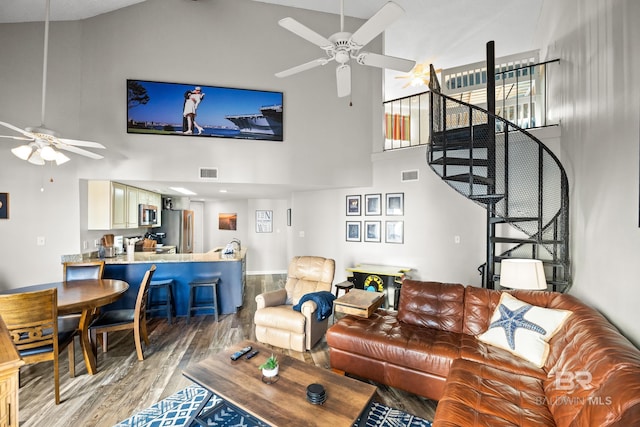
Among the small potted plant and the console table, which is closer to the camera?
the small potted plant

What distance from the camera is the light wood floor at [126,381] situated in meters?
2.13

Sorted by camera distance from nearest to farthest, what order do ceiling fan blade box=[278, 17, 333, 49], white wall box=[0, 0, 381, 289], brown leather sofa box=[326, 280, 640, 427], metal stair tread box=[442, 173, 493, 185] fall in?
brown leather sofa box=[326, 280, 640, 427], ceiling fan blade box=[278, 17, 333, 49], metal stair tread box=[442, 173, 493, 185], white wall box=[0, 0, 381, 289]

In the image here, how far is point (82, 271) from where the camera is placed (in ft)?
10.9

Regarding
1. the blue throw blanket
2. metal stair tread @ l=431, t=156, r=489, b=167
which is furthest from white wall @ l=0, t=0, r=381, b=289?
the blue throw blanket

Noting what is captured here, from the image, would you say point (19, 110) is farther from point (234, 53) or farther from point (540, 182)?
point (540, 182)

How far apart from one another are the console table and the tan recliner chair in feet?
3.64

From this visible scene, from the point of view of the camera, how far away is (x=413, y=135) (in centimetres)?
707

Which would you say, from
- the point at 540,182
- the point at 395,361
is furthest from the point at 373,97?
the point at 395,361

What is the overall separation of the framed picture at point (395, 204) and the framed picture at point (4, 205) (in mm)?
5505

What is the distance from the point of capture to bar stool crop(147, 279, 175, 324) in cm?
399

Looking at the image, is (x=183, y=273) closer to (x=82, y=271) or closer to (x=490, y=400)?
(x=82, y=271)

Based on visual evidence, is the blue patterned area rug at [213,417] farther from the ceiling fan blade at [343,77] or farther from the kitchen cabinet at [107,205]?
the kitchen cabinet at [107,205]

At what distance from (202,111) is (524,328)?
4.79m

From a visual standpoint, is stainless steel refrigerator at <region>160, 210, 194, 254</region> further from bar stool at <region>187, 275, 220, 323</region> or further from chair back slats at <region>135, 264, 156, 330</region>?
chair back slats at <region>135, 264, 156, 330</region>
